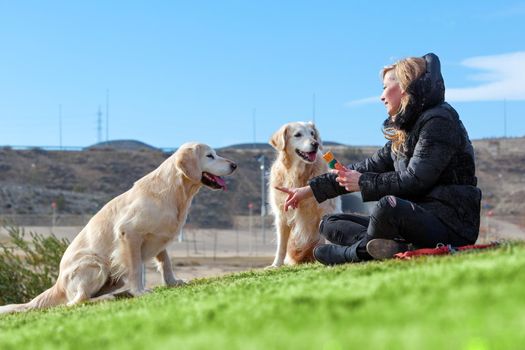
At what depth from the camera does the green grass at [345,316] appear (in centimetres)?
349

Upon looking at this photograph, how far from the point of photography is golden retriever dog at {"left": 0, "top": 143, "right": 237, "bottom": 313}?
29.1 feet

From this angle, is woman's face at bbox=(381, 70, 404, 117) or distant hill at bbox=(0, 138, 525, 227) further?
distant hill at bbox=(0, 138, 525, 227)

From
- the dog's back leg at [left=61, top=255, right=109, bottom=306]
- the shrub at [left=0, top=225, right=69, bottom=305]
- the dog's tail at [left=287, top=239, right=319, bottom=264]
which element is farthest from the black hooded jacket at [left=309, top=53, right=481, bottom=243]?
the shrub at [left=0, top=225, right=69, bottom=305]

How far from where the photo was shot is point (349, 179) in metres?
7.60

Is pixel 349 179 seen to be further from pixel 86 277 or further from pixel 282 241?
pixel 282 241

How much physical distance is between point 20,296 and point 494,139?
10689cm

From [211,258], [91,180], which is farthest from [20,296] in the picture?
[91,180]

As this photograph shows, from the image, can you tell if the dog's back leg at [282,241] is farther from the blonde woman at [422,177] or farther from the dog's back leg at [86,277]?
the blonde woman at [422,177]

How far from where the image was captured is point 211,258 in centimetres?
4416

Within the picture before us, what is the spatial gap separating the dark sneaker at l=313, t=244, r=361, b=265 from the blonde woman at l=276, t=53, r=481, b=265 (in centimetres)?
30

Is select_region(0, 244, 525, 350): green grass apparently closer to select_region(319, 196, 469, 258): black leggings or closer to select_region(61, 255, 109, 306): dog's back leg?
select_region(319, 196, 469, 258): black leggings

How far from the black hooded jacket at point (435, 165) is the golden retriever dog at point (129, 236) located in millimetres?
2547

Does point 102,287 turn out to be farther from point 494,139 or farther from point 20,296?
point 494,139

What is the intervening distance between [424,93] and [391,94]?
418 mm
